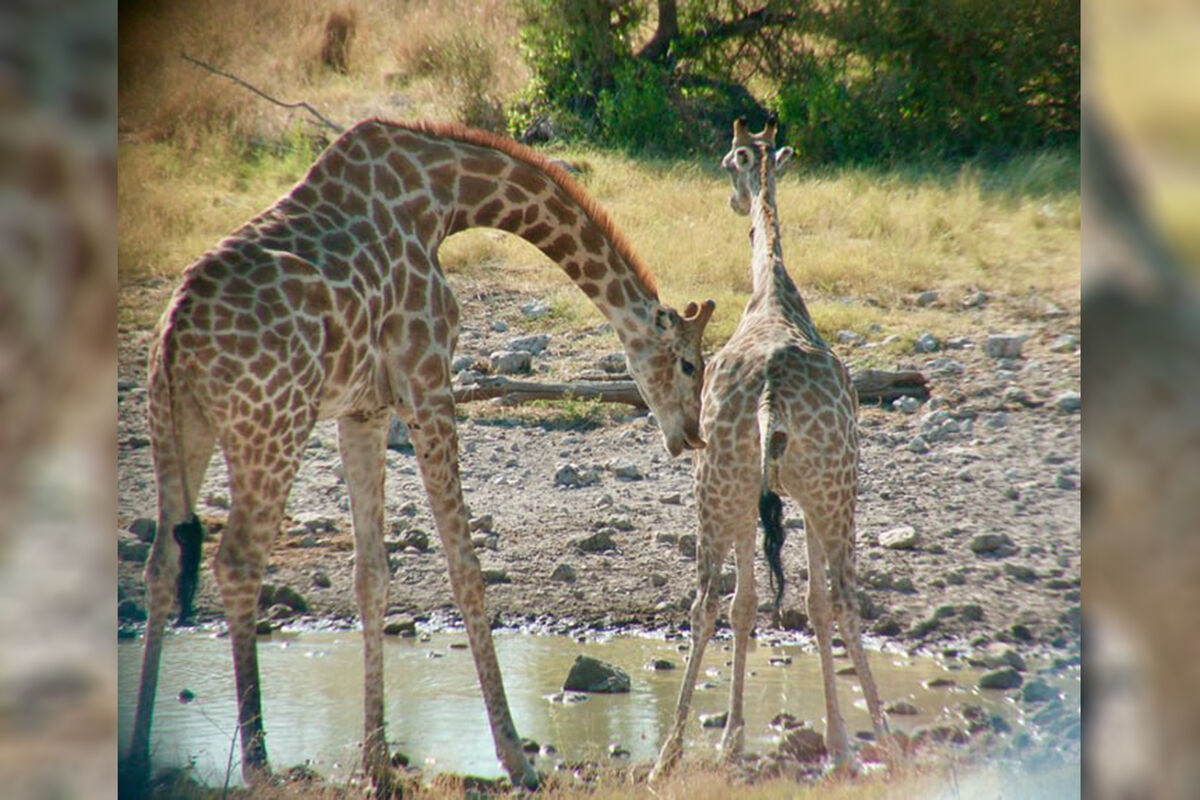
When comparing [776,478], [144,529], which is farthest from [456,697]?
[144,529]

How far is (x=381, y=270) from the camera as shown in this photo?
3.75m

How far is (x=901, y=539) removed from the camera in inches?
221

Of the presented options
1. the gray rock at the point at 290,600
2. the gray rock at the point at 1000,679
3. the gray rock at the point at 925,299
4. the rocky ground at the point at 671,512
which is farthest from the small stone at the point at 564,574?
the gray rock at the point at 925,299

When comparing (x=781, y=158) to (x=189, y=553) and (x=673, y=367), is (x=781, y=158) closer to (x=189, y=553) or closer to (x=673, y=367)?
(x=673, y=367)

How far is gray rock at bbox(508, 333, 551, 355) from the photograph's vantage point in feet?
22.5

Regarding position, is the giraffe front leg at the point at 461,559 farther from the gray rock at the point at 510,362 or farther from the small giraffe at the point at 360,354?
the gray rock at the point at 510,362

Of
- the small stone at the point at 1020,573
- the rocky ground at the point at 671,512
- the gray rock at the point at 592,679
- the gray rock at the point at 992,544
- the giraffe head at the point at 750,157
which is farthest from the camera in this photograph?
the gray rock at the point at 992,544

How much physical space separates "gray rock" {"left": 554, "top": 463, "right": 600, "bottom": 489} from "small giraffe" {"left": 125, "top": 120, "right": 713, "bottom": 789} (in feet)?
5.82

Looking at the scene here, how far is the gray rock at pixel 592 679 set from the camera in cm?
460

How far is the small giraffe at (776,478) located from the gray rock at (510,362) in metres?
2.57

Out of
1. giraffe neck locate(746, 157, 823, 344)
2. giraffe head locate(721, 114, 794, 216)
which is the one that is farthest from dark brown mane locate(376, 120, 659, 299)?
giraffe head locate(721, 114, 794, 216)

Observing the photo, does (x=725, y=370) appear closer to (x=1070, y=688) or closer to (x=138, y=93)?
(x=1070, y=688)

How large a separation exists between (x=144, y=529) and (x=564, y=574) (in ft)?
5.85

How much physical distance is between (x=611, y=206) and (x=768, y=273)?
7.83 feet
